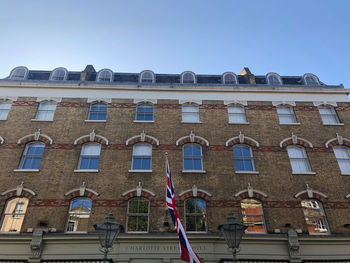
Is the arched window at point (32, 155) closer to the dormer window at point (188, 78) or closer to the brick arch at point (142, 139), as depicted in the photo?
the brick arch at point (142, 139)

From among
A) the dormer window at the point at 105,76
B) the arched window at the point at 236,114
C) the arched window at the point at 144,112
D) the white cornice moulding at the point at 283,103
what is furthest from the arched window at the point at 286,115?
the dormer window at the point at 105,76

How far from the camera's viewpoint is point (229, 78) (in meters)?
19.9

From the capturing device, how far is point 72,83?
18.1 meters

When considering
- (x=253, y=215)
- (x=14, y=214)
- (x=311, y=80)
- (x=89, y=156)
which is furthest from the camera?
(x=311, y=80)

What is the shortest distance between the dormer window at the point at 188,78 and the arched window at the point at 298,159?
833 cm

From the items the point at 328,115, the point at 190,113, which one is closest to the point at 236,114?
the point at 190,113

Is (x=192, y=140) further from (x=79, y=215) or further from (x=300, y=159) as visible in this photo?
(x=79, y=215)

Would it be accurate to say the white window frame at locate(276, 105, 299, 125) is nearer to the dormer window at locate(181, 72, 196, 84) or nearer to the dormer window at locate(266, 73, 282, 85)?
the dormer window at locate(266, 73, 282, 85)

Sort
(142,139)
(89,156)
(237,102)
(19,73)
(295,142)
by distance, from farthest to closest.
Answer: (19,73) < (237,102) < (295,142) < (142,139) < (89,156)

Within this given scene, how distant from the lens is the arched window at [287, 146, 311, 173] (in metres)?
15.1

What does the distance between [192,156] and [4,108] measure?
12790mm

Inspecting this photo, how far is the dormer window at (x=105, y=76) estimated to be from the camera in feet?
64.1

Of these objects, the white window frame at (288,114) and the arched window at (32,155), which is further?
the white window frame at (288,114)

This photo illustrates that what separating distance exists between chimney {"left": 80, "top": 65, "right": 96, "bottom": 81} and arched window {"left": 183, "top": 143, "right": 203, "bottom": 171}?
929cm
